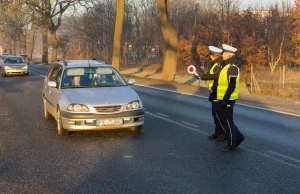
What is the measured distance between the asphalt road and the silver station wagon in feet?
1.09

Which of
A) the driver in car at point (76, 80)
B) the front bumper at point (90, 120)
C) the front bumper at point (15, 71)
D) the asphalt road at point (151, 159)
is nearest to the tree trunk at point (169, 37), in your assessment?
the front bumper at point (15, 71)

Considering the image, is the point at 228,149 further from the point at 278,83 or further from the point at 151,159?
the point at 278,83

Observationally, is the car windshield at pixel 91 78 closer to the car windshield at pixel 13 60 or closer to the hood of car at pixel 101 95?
the hood of car at pixel 101 95

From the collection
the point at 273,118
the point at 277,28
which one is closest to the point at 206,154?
the point at 273,118

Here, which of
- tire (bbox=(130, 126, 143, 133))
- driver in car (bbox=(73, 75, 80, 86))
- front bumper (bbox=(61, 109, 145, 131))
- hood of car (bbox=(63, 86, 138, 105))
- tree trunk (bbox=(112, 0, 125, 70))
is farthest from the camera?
tree trunk (bbox=(112, 0, 125, 70))

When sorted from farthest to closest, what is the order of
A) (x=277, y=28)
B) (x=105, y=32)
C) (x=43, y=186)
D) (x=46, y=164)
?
(x=105, y=32), (x=277, y=28), (x=46, y=164), (x=43, y=186)

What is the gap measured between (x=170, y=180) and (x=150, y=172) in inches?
18.6

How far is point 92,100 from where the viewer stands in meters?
8.39

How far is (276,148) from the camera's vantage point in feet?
25.5

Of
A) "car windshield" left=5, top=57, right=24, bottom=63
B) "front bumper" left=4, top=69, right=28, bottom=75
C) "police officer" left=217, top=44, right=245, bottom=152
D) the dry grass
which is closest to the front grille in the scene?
"police officer" left=217, top=44, right=245, bottom=152

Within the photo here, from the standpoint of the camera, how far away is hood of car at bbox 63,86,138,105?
330 inches

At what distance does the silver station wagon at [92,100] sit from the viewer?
27.0ft

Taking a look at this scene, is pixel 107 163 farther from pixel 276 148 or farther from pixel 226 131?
pixel 276 148

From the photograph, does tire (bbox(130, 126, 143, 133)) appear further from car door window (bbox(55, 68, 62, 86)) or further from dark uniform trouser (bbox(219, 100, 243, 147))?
dark uniform trouser (bbox(219, 100, 243, 147))
